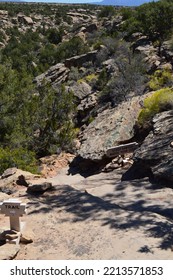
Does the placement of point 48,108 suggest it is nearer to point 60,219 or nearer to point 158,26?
point 60,219

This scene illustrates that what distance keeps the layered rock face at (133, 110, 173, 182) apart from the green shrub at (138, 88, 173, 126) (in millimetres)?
1245

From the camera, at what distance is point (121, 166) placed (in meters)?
11.4

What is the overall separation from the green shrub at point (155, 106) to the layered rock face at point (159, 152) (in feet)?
4.08

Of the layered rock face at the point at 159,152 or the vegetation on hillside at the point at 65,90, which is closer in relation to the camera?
the layered rock face at the point at 159,152

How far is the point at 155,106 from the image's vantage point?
1244 cm

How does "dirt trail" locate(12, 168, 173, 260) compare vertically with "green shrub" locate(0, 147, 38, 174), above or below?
above

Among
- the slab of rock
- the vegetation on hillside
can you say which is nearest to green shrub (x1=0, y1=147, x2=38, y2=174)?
the vegetation on hillside

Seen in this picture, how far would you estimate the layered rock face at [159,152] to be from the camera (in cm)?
859

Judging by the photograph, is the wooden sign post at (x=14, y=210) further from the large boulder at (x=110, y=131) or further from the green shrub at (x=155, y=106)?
the green shrub at (x=155, y=106)

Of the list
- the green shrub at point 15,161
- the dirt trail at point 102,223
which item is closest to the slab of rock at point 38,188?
the dirt trail at point 102,223

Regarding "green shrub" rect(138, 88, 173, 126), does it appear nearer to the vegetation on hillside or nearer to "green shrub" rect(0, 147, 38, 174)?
the vegetation on hillside

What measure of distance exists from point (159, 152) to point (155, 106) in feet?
10.8

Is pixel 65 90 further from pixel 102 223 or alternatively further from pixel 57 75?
pixel 102 223

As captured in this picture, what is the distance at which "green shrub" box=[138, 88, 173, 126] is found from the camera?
12.4 metres
